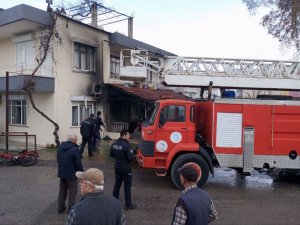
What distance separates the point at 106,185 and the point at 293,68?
7418 millimetres

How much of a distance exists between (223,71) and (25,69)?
9.69 m

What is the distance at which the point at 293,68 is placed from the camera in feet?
40.5

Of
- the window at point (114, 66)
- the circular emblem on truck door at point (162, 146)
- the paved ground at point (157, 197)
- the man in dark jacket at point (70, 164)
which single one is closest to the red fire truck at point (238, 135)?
the circular emblem on truck door at point (162, 146)

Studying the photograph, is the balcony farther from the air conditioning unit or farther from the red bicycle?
the red bicycle

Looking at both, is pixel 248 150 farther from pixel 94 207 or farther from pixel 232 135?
pixel 94 207

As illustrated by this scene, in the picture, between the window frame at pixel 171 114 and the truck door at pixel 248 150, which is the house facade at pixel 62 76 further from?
the truck door at pixel 248 150

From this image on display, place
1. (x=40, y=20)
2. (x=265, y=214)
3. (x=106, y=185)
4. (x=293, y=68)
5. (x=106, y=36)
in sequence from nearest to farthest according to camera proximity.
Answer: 1. (x=265, y=214)
2. (x=106, y=185)
3. (x=293, y=68)
4. (x=40, y=20)
5. (x=106, y=36)

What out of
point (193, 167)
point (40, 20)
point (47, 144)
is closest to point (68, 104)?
point (47, 144)

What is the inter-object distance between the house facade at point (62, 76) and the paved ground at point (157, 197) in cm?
468

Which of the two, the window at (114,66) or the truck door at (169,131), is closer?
the truck door at (169,131)

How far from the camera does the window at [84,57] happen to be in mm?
17719

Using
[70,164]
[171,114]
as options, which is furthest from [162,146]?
[70,164]

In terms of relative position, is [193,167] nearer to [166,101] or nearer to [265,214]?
[265,214]

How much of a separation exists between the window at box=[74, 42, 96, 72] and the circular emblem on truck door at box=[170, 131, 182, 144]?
9.52m
